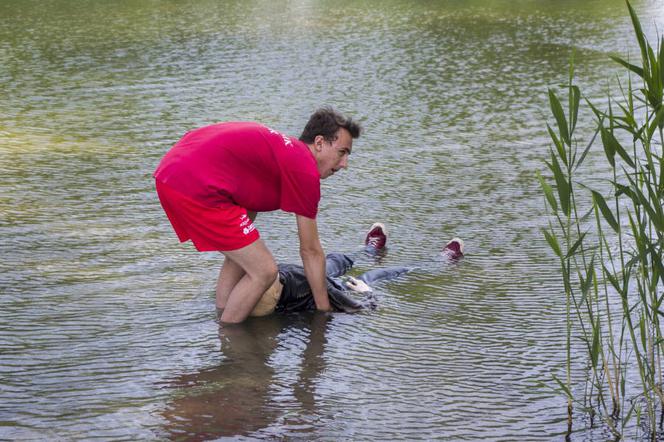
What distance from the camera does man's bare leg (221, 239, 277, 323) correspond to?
497 centimetres

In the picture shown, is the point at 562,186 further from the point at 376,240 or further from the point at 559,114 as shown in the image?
the point at 376,240

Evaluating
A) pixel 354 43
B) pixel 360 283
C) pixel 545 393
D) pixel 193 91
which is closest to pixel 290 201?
pixel 360 283

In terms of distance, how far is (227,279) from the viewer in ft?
17.4

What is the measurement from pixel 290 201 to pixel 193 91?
6.74 m

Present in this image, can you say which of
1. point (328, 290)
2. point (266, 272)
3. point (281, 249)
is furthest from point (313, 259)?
point (281, 249)

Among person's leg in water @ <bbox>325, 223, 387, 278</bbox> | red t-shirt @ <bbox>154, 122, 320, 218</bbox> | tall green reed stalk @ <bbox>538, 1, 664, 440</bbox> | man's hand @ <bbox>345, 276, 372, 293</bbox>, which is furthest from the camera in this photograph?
person's leg in water @ <bbox>325, 223, 387, 278</bbox>

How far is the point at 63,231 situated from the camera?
6668 mm

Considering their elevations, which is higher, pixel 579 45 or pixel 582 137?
pixel 579 45

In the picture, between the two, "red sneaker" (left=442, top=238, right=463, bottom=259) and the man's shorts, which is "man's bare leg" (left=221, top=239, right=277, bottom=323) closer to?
the man's shorts

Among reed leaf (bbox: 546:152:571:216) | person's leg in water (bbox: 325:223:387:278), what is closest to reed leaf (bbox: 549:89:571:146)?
reed leaf (bbox: 546:152:571:216)

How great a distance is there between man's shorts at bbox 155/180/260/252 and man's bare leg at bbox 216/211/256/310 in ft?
1.03

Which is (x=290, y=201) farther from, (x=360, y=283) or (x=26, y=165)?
(x=26, y=165)

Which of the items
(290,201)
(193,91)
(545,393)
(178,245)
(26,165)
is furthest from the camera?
(193,91)

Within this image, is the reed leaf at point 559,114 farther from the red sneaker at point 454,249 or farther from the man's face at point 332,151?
the red sneaker at point 454,249
